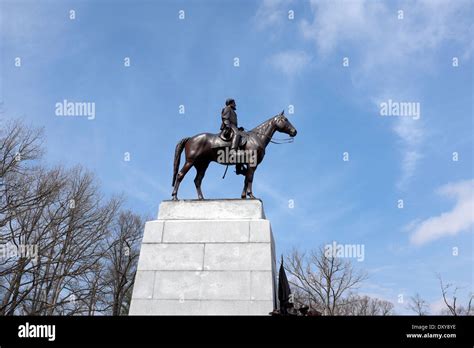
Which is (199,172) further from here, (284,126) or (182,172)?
(284,126)

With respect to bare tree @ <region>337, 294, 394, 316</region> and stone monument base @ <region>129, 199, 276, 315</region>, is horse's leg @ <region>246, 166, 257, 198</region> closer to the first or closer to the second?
stone monument base @ <region>129, 199, 276, 315</region>

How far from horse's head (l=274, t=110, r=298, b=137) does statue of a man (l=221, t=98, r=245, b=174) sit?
1.28 metres

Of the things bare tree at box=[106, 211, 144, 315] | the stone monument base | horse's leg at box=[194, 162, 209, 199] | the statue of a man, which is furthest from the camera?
bare tree at box=[106, 211, 144, 315]

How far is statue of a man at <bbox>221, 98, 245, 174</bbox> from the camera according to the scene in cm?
1336

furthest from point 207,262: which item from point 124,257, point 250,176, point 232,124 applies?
point 124,257

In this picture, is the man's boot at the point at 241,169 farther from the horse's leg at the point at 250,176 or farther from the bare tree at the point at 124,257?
the bare tree at the point at 124,257

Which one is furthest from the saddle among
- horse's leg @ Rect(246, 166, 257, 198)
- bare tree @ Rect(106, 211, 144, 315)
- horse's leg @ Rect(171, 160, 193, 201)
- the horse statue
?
bare tree @ Rect(106, 211, 144, 315)

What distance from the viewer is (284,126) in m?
14.0

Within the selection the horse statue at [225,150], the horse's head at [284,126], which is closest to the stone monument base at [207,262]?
the horse statue at [225,150]

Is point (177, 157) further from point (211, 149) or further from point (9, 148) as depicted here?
point (9, 148)

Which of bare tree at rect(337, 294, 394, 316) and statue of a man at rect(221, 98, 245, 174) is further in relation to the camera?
bare tree at rect(337, 294, 394, 316)

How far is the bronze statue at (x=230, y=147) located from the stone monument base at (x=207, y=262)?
2.78 feet

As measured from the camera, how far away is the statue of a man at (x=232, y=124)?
13.4 m
